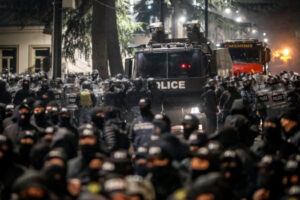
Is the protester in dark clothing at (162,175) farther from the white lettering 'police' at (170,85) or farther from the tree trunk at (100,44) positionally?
the tree trunk at (100,44)

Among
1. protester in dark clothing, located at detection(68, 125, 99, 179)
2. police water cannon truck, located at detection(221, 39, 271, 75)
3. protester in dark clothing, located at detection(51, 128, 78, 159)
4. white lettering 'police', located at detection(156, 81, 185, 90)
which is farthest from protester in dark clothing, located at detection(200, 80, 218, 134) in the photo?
police water cannon truck, located at detection(221, 39, 271, 75)

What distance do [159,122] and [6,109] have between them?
14.5 ft

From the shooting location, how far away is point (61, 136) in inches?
312

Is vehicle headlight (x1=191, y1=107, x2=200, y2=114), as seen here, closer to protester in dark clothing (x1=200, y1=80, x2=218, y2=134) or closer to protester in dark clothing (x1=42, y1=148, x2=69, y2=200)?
protester in dark clothing (x1=200, y1=80, x2=218, y2=134)

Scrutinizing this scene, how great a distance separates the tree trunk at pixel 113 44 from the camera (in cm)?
2470

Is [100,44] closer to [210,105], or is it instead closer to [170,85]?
[170,85]

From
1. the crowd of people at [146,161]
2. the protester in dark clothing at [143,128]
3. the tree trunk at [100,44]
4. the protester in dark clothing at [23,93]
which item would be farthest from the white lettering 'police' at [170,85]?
the tree trunk at [100,44]

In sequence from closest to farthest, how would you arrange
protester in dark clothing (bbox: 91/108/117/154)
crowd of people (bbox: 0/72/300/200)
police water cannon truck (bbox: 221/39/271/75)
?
crowd of people (bbox: 0/72/300/200) < protester in dark clothing (bbox: 91/108/117/154) < police water cannon truck (bbox: 221/39/271/75)

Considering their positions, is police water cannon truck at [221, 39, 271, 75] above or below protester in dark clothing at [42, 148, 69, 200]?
above

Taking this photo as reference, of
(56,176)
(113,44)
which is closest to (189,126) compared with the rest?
(56,176)

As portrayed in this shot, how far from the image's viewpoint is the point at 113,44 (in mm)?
25000

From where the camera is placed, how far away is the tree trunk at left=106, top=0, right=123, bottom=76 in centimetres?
2470

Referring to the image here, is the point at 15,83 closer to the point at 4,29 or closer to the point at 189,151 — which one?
the point at 189,151

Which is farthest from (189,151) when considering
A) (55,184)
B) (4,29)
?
(4,29)
